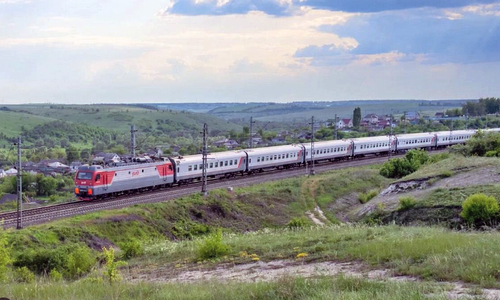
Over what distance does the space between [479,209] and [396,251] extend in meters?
10.0

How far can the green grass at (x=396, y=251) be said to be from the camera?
1288 centimetres

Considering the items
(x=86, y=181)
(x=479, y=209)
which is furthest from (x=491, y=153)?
(x=86, y=181)

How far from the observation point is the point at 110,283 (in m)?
14.3

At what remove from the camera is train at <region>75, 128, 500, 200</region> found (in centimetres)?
3953

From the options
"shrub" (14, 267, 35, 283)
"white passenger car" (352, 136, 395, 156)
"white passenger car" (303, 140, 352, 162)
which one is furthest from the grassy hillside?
"white passenger car" (352, 136, 395, 156)

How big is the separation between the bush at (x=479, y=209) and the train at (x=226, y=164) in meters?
23.7

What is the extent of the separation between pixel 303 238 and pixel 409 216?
31.3ft

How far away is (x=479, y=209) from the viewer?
24.1 metres

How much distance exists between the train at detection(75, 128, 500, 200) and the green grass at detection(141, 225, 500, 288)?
52.9 ft

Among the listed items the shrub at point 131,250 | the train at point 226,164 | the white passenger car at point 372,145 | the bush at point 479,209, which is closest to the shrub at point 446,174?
the bush at point 479,209

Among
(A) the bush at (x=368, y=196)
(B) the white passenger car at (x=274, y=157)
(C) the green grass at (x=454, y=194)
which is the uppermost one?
(C) the green grass at (x=454, y=194)

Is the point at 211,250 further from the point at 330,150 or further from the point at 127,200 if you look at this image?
the point at 330,150

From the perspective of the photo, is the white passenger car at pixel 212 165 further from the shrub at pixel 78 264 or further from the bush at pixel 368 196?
the shrub at pixel 78 264

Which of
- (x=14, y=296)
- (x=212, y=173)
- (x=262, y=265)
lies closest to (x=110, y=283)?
(x=14, y=296)
